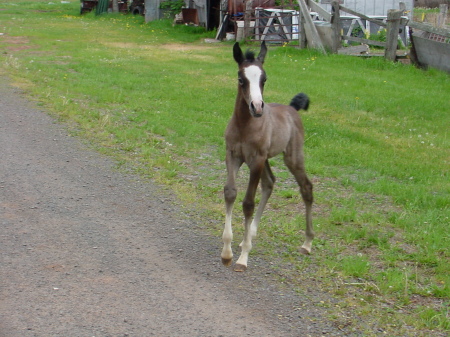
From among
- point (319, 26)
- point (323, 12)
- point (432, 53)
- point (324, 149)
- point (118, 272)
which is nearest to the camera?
point (118, 272)

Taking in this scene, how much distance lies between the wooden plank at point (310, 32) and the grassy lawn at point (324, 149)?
1.22 feet

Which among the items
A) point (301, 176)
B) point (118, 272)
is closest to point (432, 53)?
point (301, 176)

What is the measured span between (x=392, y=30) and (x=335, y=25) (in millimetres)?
2011

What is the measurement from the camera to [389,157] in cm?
950

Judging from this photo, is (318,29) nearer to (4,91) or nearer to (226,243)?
(4,91)

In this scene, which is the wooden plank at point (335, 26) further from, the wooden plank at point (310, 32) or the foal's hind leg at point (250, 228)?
the foal's hind leg at point (250, 228)

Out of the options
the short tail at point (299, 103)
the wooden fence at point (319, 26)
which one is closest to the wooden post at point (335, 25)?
the wooden fence at point (319, 26)

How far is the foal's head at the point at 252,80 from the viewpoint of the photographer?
5250 mm

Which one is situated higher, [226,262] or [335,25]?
[335,25]

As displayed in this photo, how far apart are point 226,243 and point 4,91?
9576 mm

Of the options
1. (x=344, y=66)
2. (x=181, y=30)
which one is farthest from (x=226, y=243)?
(x=181, y=30)

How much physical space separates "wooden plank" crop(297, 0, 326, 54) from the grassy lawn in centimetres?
37

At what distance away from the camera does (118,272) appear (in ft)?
17.7

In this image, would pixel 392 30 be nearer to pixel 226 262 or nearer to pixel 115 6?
pixel 226 262
